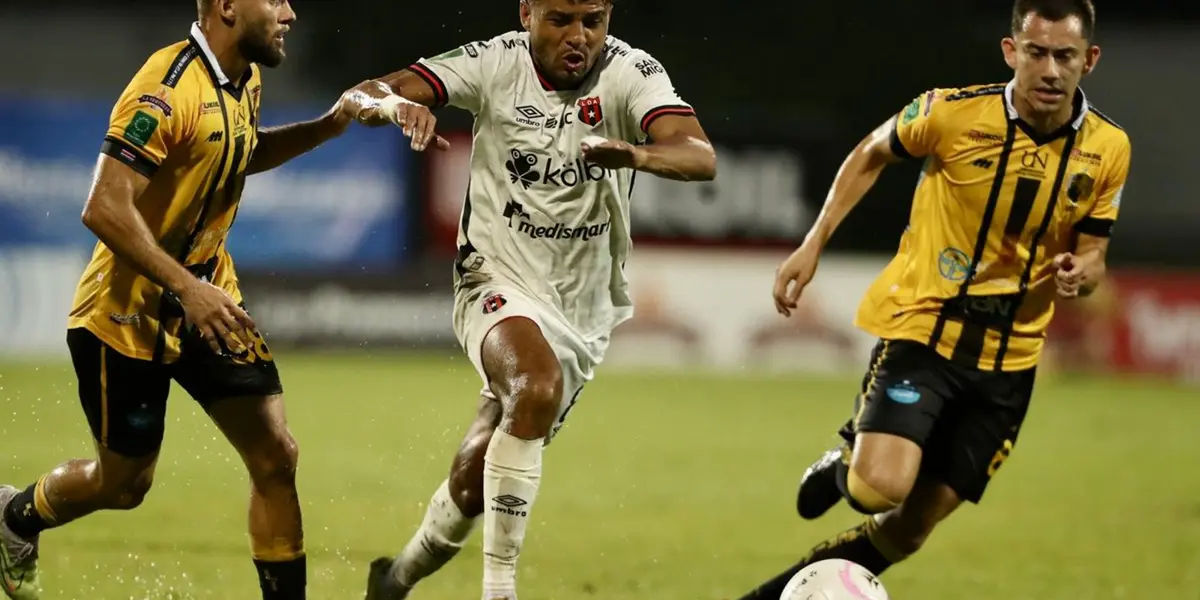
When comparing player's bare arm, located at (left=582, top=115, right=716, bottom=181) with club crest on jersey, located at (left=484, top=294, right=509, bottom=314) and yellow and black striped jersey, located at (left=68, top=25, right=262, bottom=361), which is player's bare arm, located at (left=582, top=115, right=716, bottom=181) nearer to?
club crest on jersey, located at (left=484, top=294, right=509, bottom=314)

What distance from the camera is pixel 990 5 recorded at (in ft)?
77.6

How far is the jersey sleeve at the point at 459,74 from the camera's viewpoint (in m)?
5.41

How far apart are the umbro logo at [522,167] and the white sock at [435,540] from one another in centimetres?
115

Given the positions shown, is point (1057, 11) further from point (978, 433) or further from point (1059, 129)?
point (978, 433)

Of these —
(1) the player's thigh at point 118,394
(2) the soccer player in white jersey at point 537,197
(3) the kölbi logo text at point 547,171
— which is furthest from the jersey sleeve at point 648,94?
(1) the player's thigh at point 118,394

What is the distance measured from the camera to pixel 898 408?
5672 millimetres

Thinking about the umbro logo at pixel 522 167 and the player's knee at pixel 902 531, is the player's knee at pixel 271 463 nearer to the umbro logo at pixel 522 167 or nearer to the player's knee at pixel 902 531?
the umbro logo at pixel 522 167

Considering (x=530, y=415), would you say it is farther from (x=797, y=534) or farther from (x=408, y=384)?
(x=408, y=384)

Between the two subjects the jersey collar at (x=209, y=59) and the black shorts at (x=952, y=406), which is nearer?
the jersey collar at (x=209, y=59)

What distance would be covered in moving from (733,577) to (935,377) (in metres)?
1.65

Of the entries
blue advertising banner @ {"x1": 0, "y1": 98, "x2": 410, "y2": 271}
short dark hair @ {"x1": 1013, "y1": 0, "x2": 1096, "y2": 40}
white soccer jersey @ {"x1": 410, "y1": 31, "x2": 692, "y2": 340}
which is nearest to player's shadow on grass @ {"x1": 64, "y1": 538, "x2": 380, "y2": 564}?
white soccer jersey @ {"x1": 410, "y1": 31, "x2": 692, "y2": 340}

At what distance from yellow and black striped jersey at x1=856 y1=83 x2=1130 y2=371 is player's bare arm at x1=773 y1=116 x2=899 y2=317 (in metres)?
0.06

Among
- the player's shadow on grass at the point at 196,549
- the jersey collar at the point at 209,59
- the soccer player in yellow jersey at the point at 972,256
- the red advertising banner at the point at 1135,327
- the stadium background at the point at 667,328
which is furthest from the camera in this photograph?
the red advertising banner at the point at 1135,327

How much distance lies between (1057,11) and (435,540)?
2968 mm
